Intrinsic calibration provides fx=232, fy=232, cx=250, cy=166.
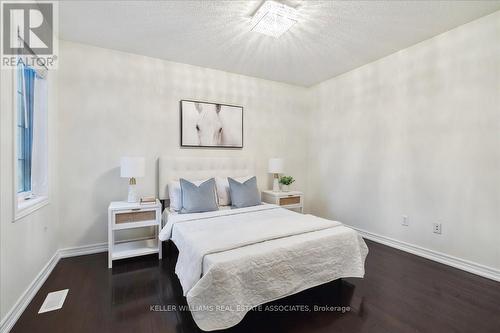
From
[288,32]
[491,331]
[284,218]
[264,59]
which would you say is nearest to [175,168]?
[284,218]

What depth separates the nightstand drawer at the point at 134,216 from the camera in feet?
8.40

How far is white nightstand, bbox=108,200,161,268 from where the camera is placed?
8.29ft

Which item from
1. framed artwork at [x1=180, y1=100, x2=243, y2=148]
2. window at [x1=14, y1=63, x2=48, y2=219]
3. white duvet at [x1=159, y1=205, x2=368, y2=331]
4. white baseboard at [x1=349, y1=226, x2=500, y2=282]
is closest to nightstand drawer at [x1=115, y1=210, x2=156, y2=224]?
white duvet at [x1=159, y1=205, x2=368, y2=331]

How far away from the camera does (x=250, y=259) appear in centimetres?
164

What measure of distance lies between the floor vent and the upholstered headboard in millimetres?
1423

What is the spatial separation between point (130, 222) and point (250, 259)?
1664 mm

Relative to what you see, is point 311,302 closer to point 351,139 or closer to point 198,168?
point 198,168

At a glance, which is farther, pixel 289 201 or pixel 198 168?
pixel 289 201

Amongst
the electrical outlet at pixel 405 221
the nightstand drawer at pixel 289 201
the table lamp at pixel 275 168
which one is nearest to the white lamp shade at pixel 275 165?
the table lamp at pixel 275 168

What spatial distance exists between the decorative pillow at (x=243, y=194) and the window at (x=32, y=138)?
79.3 inches

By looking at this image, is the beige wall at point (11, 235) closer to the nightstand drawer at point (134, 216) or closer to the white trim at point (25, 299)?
the white trim at point (25, 299)

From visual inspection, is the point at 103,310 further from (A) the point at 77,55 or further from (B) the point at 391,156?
(B) the point at 391,156

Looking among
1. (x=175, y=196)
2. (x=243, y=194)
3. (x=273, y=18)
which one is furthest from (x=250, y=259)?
(x=273, y=18)

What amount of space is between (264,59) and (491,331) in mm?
3516
